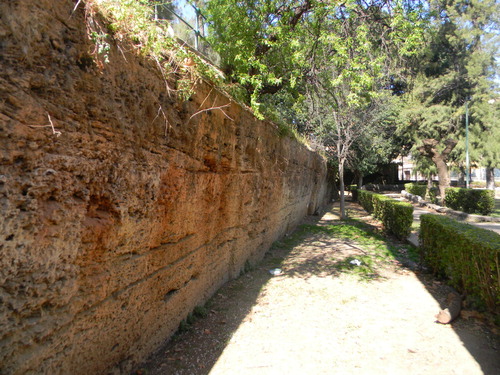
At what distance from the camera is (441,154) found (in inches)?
851

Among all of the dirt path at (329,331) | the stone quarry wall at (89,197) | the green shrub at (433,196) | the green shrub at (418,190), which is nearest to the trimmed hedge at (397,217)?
the dirt path at (329,331)

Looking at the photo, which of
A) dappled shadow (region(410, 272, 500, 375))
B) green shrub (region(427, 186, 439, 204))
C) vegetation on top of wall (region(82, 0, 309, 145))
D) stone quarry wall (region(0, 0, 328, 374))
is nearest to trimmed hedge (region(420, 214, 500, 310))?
dappled shadow (region(410, 272, 500, 375))

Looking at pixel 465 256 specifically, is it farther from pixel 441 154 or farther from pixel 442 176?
pixel 441 154

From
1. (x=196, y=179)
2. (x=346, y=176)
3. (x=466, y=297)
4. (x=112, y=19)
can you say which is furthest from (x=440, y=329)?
(x=346, y=176)

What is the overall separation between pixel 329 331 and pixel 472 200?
52.3 feet

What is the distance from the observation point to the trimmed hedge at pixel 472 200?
50.4 feet

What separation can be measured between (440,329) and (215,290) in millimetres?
2876

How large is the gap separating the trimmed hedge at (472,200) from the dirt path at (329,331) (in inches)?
473

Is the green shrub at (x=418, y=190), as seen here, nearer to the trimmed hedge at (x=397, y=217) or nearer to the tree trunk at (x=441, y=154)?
the tree trunk at (x=441, y=154)

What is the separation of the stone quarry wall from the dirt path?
1.55ft

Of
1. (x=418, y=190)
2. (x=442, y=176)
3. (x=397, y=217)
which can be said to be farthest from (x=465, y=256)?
(x=418, y=190)

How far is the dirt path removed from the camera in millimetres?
3145

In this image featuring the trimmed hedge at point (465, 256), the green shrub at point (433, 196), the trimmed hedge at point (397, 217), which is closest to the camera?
the trimmed hedge at point (465, 256)

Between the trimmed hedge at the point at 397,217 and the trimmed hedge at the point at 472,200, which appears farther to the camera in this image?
the trimmed hedge at the point at 472,200
